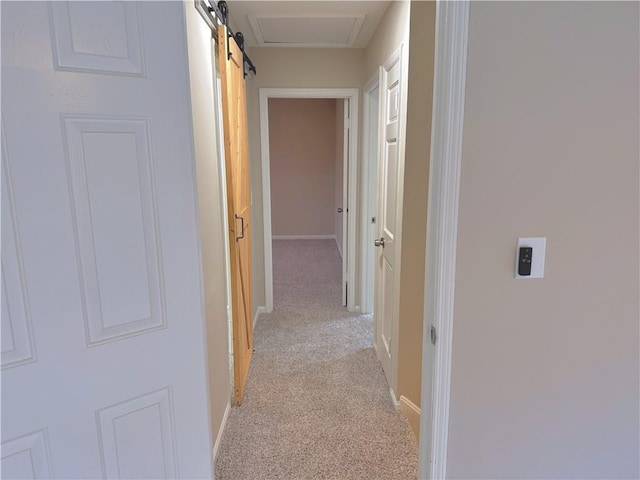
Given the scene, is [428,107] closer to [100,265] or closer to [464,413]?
[464,413]

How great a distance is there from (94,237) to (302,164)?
20.2 feet

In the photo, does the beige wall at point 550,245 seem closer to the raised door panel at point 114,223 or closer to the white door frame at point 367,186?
the raised door panel at point 114,223

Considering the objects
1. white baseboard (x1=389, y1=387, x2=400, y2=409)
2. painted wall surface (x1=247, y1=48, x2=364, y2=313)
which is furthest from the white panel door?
painted wall surface (x1=247, y1=48, x2=364, y2=313)

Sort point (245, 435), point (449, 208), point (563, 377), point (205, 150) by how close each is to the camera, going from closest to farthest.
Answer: point (449, 208) < point (563, 377) < point (205, 150) < point (245, 435)

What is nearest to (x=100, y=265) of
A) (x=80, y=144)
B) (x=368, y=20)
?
(x=80, y=144)

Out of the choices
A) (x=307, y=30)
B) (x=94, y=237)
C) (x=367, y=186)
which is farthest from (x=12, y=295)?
(x=367, y=186)

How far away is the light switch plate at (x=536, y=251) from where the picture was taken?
3.73ft

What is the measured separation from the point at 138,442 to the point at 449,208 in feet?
3.42

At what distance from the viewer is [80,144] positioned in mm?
893

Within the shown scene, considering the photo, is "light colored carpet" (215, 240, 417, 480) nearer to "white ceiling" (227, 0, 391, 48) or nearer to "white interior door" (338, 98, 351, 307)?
"white interior door" (338, 98, 351, 307)

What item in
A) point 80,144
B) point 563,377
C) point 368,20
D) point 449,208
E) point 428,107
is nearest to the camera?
point 80,144

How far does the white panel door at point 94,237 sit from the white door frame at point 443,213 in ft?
2.17

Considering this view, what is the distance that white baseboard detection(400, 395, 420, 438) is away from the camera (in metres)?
2.11

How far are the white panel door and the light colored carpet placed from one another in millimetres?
1051
